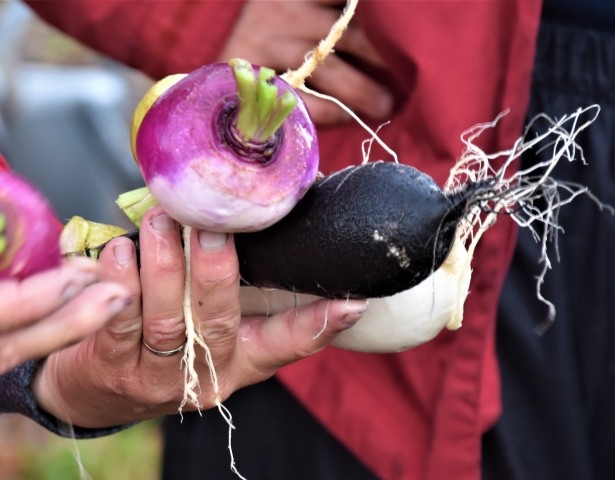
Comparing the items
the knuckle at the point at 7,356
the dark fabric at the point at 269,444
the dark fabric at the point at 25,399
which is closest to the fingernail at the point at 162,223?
the knuckle at the point at 7,356

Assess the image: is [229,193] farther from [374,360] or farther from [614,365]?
[614,365]

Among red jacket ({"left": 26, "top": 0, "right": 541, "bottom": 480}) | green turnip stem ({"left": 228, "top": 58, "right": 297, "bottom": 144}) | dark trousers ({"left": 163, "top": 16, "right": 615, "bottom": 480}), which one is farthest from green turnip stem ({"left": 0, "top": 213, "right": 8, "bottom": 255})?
dark trousers ({"left": 163, "top": 16, "right": 615, "bottom": 480})

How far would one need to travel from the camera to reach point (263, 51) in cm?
110

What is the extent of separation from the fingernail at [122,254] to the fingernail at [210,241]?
0.26 ft

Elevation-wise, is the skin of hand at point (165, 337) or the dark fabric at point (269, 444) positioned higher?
the skin of hand at point (165, 337)

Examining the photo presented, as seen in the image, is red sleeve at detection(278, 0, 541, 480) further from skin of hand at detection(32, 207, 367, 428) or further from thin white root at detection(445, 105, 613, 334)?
skin of hand at detection(32, 207, 367, 428)

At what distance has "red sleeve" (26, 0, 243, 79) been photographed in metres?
1.09

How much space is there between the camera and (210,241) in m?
0.78

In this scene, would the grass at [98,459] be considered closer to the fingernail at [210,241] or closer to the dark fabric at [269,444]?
the dark fabric at [269,444]

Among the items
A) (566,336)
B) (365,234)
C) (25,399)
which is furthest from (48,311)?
(566,336)

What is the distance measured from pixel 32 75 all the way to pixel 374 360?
2.26 m

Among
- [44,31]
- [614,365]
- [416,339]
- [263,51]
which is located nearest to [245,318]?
[416,339]

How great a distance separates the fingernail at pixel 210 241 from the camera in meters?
0.78

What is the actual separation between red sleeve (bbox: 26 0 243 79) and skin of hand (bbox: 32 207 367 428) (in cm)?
38
